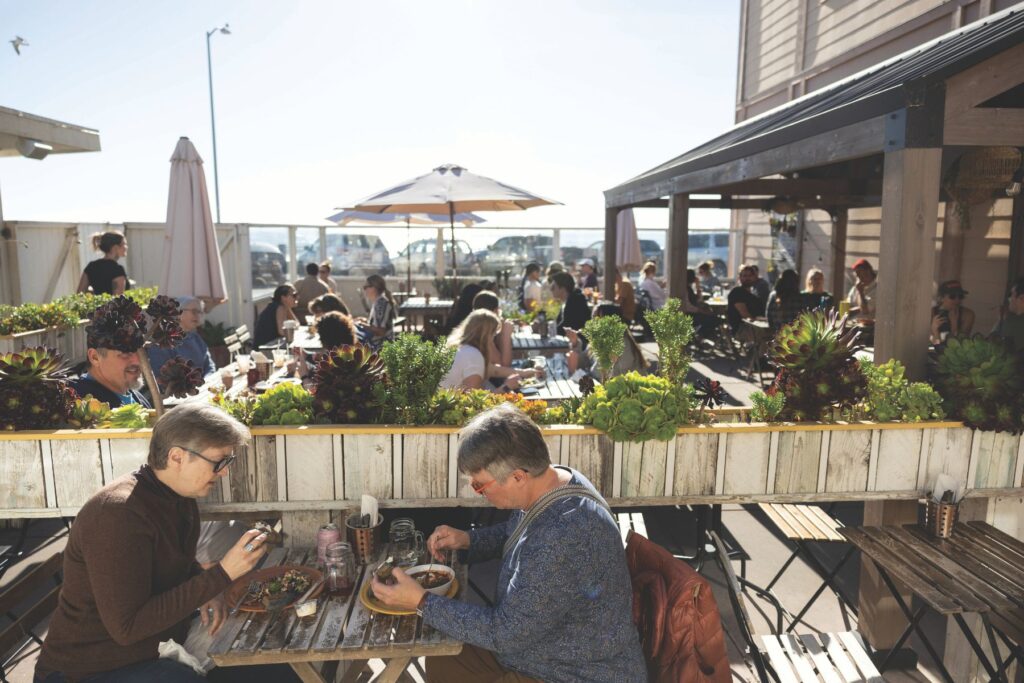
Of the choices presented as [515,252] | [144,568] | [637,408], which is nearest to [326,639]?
[144,568]

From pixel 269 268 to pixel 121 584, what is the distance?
13092 millimetres

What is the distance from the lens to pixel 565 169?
35.2 meters

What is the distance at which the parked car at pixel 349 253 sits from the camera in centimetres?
1433

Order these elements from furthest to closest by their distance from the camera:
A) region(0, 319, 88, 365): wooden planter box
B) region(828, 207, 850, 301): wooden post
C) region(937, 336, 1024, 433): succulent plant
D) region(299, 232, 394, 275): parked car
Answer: region(299, 232, 394, 275): parked car → region(828, 207, 850, 301): wooden post → region(0, 319, 88, 365): wooden planter box → region(937, 336, 1024, 433): succulent plant

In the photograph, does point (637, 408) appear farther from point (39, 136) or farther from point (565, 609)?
point (39, 136)

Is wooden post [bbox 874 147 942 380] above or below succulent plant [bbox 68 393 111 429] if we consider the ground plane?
above

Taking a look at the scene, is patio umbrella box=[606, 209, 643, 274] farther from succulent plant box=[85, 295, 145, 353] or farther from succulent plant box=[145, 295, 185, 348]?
succulent plant box=[85, 295, 145, 353]

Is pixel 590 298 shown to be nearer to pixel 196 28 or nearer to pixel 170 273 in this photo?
pixel 170 273

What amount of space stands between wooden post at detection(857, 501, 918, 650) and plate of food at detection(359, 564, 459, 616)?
188 centimetres

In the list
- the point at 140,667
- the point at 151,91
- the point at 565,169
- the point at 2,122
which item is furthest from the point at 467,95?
the point at 565,169

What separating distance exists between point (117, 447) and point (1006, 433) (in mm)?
3424

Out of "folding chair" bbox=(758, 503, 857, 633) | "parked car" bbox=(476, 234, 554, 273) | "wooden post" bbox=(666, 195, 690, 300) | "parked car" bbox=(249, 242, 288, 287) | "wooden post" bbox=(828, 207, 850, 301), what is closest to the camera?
"folding chair" bbox=(758, 503, 857, 633)

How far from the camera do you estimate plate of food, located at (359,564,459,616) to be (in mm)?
1996

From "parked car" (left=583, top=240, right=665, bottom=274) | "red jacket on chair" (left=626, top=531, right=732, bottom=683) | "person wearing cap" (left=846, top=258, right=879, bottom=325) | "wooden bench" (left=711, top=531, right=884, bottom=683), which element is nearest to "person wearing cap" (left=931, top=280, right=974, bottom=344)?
"person wearing cap" (left=846, top=258, right=879, bottom=325)
